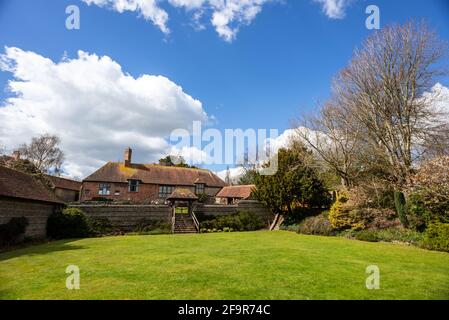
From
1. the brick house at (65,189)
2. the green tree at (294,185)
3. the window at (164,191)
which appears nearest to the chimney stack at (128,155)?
the window at (164,191)

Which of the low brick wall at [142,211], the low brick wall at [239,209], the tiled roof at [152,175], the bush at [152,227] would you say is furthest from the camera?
the tiled roof at [152,175]

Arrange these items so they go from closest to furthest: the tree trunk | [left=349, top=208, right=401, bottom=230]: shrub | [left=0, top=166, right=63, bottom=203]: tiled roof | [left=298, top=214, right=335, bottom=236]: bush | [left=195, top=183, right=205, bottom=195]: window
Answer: [left=0, top=166, right=63, bottom=203]: tiled roof, the tree trunk, [left=349, top=208, right=401, bottom=230]: shrub, [left=298, top=214, right=335, bottom=236]: bush, [left=195, top=183, right=205, bottom=195]: window

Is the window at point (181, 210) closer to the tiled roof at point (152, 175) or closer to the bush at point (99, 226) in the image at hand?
the bush at point (99, 226)

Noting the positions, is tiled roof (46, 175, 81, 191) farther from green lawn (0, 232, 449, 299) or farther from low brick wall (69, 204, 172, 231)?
green lawn (0, 232, 449, 299)

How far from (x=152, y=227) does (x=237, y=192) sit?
16.7 metres

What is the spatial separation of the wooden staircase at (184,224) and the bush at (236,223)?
95cm

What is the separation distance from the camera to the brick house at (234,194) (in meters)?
37.5

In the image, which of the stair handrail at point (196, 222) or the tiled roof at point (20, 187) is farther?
the stair handrail at point (196, 222)

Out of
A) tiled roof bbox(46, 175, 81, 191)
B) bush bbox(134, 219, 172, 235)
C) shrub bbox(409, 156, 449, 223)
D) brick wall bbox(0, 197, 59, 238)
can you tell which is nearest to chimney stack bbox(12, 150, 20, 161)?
tiled roof bbox(46, 175, 81, 191)

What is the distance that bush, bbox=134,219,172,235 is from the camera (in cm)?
2445

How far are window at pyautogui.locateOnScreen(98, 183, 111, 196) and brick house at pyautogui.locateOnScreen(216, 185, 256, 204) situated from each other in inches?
626

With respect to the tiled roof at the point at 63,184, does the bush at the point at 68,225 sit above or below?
below

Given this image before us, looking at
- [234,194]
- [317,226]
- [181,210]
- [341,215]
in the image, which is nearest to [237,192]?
[234,194]
